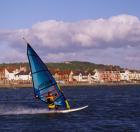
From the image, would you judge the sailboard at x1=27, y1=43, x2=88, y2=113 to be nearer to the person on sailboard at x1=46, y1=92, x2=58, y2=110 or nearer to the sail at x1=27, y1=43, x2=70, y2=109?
the sail at x1=27, y1=43, x2=70, y2=109

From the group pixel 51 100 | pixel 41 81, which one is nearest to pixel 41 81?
pixel 41 81

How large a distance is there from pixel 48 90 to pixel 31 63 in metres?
2.71

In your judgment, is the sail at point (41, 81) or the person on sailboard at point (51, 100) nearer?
the person on sailboard at point (51, 100)

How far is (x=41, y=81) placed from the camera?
41031 mm

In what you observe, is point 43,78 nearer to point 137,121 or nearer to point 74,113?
point 74,113

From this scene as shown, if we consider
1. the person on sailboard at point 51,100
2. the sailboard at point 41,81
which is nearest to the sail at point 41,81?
the sailboard at point 41,81

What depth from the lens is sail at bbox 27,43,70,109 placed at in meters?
40.9

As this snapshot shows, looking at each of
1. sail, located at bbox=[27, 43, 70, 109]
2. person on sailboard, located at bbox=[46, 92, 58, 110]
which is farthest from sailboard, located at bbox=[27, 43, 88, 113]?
person on sailboard, located at bbox=[46, 92, 58, 110]

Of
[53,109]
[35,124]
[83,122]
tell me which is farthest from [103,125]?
[53,109]

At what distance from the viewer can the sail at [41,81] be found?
40938 millimetres

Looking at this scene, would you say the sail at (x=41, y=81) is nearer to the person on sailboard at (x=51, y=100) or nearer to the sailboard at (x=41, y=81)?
the sailboard at (x=41, y=81)

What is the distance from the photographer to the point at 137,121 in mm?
37094

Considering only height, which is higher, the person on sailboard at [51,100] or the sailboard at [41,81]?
the sailboard at [41,81]

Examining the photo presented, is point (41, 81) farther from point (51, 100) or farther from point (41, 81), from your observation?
point (51, 100)
